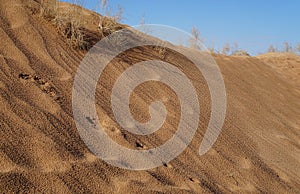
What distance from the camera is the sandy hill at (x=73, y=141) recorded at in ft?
6.10

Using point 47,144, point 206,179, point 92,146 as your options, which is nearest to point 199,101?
point 206,179

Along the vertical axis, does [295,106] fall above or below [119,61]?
below

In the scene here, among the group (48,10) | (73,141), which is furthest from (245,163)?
(48,10)

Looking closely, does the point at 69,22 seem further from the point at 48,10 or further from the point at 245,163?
the point at 245,163

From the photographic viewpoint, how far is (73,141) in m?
2.15

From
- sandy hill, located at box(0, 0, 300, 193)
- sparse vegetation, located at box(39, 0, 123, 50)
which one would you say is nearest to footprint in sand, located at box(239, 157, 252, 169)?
sandy hill, located at box(0, 0, 300, 193)

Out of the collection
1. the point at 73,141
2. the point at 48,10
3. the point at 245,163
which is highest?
the point at 48,10

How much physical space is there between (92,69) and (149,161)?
3.95 ft

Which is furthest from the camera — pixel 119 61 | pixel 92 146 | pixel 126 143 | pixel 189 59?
pixel 189 59

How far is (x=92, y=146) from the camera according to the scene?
219 cm

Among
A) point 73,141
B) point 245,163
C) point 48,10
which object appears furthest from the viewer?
point 48,10

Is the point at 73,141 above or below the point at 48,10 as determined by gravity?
below

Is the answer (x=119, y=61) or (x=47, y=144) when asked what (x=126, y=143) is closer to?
(x=47, y=144)

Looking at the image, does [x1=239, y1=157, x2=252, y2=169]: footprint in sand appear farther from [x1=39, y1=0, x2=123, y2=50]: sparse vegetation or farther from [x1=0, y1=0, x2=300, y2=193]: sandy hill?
[x1=39, y1=0, x2=123, y2=50]: sparse vegetation
